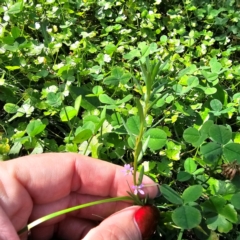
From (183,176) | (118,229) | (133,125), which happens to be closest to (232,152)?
(183,176)

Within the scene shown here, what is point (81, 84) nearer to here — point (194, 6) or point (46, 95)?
point (46, 95)

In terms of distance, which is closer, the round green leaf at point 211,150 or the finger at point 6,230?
the finger at point 6,230

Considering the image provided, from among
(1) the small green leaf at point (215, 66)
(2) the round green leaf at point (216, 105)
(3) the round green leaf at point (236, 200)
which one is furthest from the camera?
(1) the small green leaf at point (215, 66)

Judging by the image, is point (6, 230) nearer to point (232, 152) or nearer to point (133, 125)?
point (133, 125)

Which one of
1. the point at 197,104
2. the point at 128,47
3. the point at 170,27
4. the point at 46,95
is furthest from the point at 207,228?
the point at 170,27

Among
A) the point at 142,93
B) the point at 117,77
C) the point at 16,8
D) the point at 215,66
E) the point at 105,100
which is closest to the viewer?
the point at 142,93

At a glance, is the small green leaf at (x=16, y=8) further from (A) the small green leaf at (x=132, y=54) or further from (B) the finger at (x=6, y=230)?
(B) the finger at (x=6, y=230)

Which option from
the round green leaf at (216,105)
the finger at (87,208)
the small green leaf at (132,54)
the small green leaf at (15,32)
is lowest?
the finger at (87,208)

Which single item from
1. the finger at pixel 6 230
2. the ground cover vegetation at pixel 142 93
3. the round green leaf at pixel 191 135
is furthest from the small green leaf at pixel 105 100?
the finger at pixel 6 230

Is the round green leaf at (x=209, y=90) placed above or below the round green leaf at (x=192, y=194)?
above

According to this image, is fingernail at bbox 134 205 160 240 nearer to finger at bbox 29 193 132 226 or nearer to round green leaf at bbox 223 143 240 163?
finger at bbox 29 193 132 226
